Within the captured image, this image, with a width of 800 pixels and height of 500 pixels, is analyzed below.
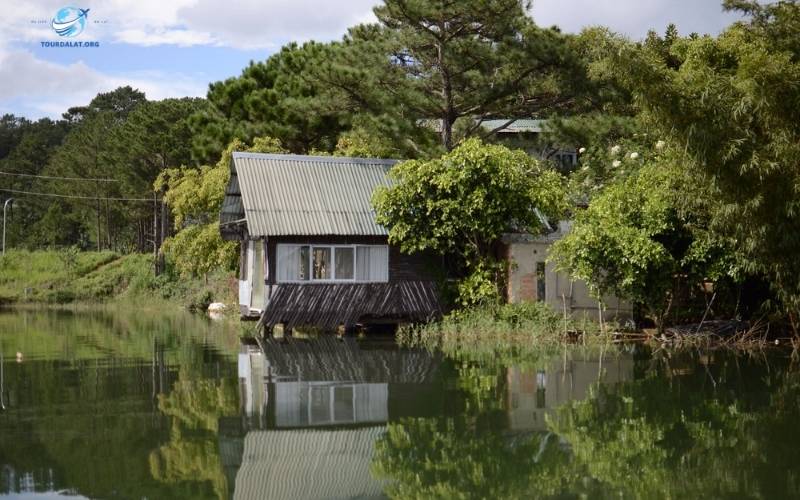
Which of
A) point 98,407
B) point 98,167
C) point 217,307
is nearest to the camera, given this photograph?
point 98,407

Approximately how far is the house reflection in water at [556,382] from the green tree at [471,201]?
4.46m

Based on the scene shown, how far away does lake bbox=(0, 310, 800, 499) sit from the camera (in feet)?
28.3

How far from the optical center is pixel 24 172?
64.1m

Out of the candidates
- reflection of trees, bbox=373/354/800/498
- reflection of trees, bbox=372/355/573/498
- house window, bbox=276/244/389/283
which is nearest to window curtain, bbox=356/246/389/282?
house window, bbox=276/244/389/283

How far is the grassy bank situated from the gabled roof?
14275 millimetres

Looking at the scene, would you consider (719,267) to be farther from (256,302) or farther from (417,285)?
(256,302)

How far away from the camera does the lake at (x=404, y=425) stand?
863 cm

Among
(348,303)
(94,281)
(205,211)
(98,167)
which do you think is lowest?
(348,303)

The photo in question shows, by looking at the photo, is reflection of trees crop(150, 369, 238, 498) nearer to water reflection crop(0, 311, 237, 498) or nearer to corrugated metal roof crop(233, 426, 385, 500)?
water reflection crop(0, 311, 237, 498)

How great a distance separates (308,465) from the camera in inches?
367

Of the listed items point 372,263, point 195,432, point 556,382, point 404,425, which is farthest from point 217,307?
point 404,425

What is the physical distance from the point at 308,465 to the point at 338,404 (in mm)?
3454

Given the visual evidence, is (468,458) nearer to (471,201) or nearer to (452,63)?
(471,201)

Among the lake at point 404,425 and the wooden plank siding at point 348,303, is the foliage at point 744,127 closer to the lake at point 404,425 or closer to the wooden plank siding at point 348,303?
the lake at point 404,425
